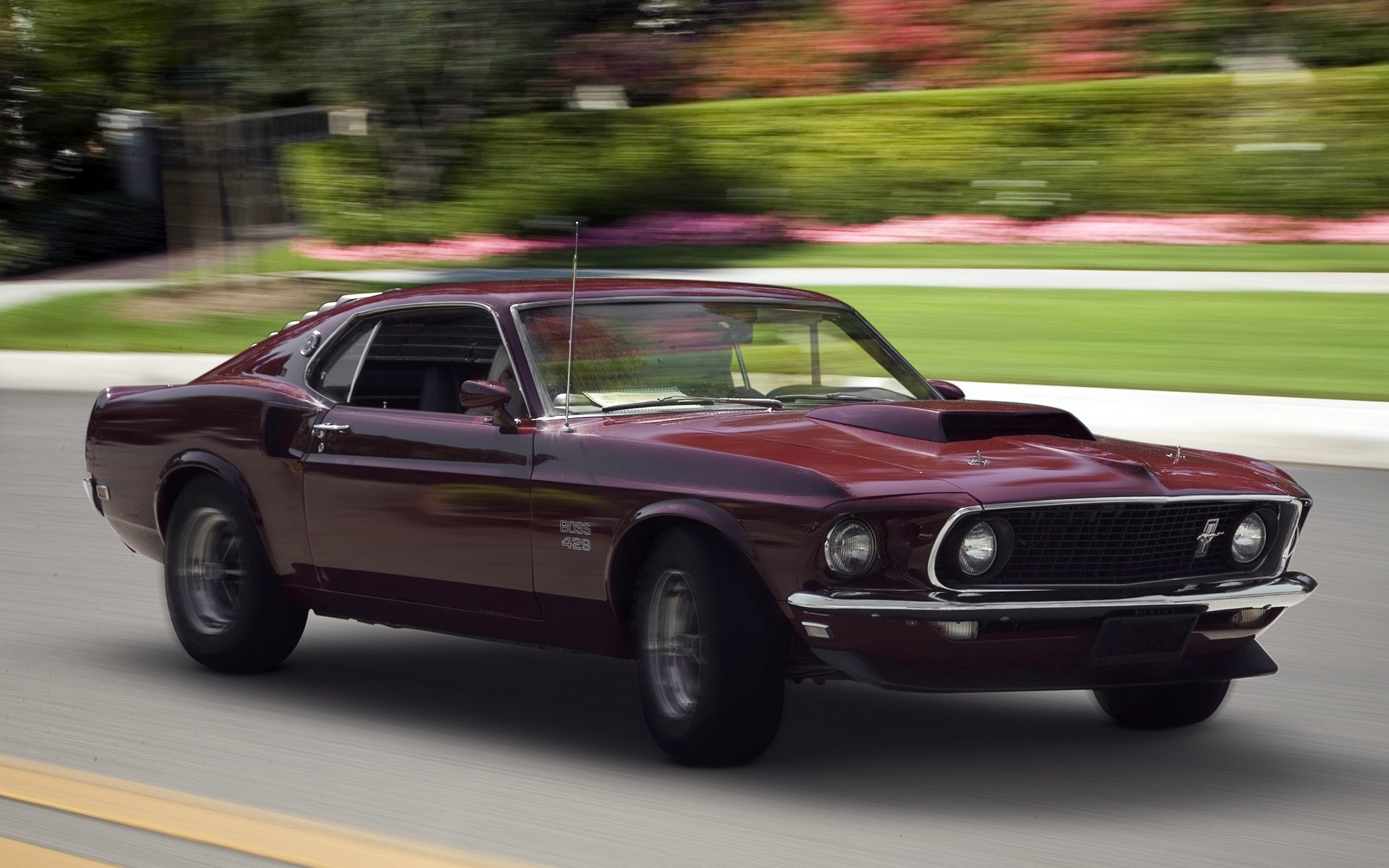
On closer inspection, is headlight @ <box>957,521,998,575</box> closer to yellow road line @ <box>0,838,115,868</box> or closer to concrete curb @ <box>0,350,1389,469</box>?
yellow road line @ <box>0,838,115,868</box>

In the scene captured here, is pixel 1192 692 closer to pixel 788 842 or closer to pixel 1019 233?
pixel 788 842

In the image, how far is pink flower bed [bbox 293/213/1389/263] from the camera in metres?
Answer: 20.2

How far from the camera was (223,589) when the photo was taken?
723 cm

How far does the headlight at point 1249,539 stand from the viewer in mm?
5750

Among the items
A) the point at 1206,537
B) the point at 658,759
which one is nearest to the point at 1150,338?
the point at 1206,537

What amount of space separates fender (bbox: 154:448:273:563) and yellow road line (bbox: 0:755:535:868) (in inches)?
61.1

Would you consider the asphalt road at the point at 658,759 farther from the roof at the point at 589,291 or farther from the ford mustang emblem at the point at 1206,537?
the roof at the point at 589,291

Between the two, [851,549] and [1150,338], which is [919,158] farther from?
[851,549]

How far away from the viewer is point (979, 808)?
514cm

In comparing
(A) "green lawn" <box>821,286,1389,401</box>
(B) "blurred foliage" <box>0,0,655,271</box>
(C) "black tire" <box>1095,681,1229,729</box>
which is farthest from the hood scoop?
(B) "blurred foliage" <box>0,0,655,271</box>

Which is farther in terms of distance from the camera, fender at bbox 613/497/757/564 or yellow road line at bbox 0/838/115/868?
fender at bbox 613/497/757/564

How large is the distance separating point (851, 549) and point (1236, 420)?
24.5 feet

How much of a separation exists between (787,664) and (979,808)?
26.4 inches

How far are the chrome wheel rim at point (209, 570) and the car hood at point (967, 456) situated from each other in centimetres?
195
